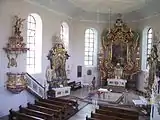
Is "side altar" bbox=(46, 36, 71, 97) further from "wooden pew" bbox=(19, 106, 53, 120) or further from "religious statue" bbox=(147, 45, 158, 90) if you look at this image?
"religious statue" bbox=(147, 45, 158, 90)

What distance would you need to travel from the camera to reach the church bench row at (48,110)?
9.33 meters

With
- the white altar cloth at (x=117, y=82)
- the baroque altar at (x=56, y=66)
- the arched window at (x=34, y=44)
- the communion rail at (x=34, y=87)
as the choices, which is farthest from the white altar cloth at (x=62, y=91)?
the white altar cloth at (x=117, y=82)

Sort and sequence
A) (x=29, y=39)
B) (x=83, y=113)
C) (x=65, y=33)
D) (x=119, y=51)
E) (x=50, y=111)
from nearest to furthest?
(x=50, y=111), (x=83, y=113), (x=29, y=39), (x=65, y=33), (x=119, y=51)

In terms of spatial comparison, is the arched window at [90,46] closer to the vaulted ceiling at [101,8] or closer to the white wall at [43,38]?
the white wall at [43,38]

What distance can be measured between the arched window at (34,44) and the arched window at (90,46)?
6364 millimetres

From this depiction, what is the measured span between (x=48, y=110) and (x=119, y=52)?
1079 centimetres

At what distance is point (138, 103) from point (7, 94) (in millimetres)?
6927

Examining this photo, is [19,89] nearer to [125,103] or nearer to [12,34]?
[12,34]

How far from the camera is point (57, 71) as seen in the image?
15.7m

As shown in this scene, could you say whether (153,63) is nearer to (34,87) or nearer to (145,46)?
(145,46)

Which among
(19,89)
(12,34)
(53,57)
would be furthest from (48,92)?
(12,34)

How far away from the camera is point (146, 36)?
18359 mm

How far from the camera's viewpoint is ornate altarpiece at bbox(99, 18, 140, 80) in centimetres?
1883

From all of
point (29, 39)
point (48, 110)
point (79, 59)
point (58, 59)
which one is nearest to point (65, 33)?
point (79, 59)
